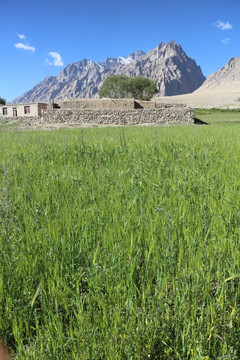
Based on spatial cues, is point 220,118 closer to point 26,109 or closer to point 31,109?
point 31,109

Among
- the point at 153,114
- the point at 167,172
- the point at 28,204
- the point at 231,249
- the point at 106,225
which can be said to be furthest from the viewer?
the point at 153,114

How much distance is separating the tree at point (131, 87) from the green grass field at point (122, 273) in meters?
77.9

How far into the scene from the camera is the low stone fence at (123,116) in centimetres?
2809

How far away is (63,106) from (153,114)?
1061cm

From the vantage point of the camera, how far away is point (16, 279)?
1.73 meters

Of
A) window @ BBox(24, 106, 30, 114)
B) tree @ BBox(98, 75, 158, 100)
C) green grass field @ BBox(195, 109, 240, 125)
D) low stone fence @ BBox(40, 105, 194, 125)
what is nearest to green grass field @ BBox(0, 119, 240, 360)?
green grass field @ BBox(195, 109, 240, 125)

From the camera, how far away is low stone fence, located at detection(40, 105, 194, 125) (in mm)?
28094

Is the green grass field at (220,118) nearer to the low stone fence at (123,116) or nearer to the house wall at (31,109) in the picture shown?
the low stone fence at (123,116)

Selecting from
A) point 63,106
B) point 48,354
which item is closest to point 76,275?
point 48,354

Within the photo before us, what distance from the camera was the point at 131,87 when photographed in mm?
77500

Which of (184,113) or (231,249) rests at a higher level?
(184,113)

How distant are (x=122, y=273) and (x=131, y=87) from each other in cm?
8046

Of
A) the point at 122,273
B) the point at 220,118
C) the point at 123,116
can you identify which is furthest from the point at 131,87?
the point at 122,273

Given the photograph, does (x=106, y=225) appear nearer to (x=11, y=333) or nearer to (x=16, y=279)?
(x=16, y=279)
